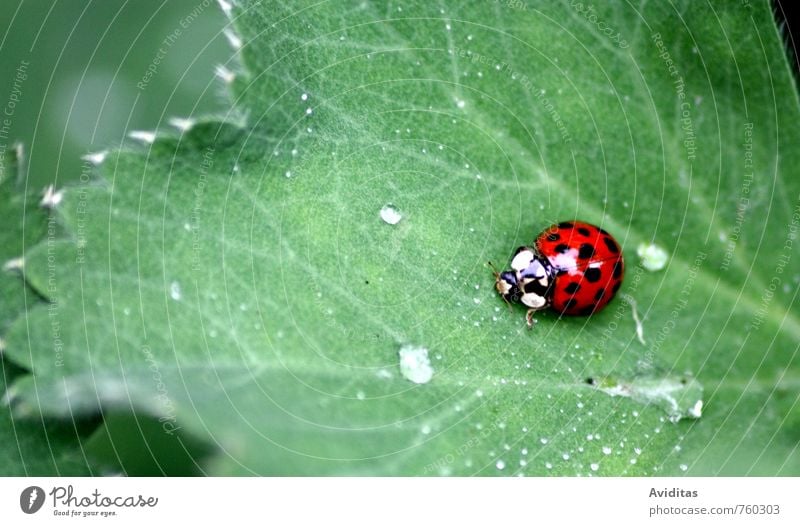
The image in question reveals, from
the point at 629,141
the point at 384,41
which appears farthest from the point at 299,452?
the point at 629,141

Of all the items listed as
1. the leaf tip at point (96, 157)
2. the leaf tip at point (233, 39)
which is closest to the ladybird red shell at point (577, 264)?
the leaf tip at point (233, 39)

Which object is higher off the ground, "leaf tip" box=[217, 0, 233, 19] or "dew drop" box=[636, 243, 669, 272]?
"leaf tip" box=[217, 0, 233, 19]

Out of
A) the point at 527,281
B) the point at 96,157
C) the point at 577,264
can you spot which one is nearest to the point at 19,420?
the point at 96,157

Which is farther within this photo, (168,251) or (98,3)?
(98,3)

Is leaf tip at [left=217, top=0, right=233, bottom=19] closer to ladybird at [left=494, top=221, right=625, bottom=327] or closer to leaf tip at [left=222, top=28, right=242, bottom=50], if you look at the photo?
leaf tip at [left=222, top=28, right=242, bottom=50]

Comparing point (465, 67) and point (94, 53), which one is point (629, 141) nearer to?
point (465, 67)

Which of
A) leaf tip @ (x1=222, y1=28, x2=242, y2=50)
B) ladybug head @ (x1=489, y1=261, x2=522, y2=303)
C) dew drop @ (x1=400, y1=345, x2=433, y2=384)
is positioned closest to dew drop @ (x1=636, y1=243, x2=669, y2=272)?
ladybug head @ (x1=489, y1=261, x2=522, y2=303)
